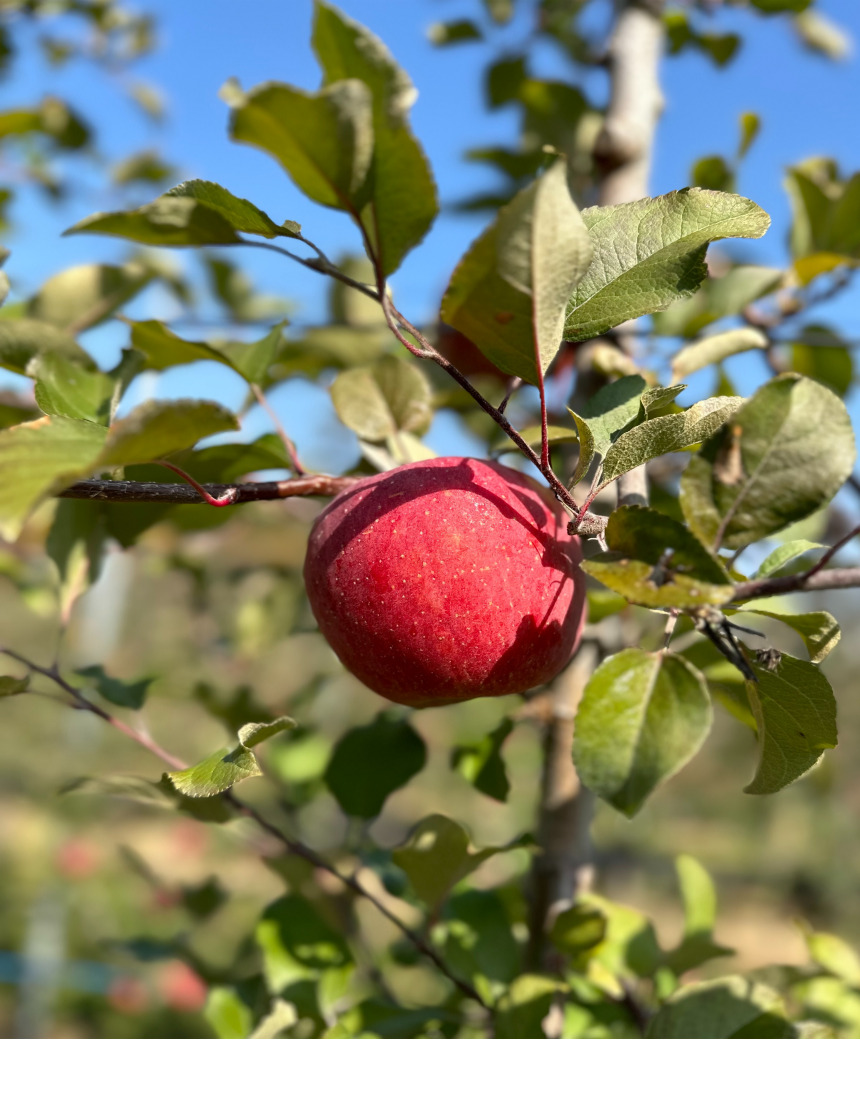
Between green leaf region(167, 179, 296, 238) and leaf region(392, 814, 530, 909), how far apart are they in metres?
0.41

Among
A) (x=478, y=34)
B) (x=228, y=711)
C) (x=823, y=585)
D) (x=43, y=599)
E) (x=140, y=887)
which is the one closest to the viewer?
(x=823, y=585)

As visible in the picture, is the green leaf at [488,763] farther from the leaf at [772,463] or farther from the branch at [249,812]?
the leaf at [772,463]

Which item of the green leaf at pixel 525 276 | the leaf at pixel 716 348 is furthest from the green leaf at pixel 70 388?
the leaf at pixel 716 348

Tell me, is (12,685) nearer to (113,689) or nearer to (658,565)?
(113,689)

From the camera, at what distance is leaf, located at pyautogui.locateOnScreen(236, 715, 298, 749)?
1.40 feet

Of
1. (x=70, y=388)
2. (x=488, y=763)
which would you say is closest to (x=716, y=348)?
(x=488, y=763)

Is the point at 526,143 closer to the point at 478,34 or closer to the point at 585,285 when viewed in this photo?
the point at 478,34

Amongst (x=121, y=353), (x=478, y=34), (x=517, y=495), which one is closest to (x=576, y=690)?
(x=517, y=495)

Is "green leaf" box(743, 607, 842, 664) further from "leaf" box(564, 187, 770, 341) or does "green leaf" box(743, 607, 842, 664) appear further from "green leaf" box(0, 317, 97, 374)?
"green leaf" box(0, 317, 97, 374)

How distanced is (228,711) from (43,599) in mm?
361

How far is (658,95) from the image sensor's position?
953 mm

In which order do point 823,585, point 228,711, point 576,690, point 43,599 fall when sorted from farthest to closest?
point 43,599
point 228,711
point 576,690
point 823,585

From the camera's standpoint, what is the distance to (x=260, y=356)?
2.20ft

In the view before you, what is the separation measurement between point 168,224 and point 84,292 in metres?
0.45
